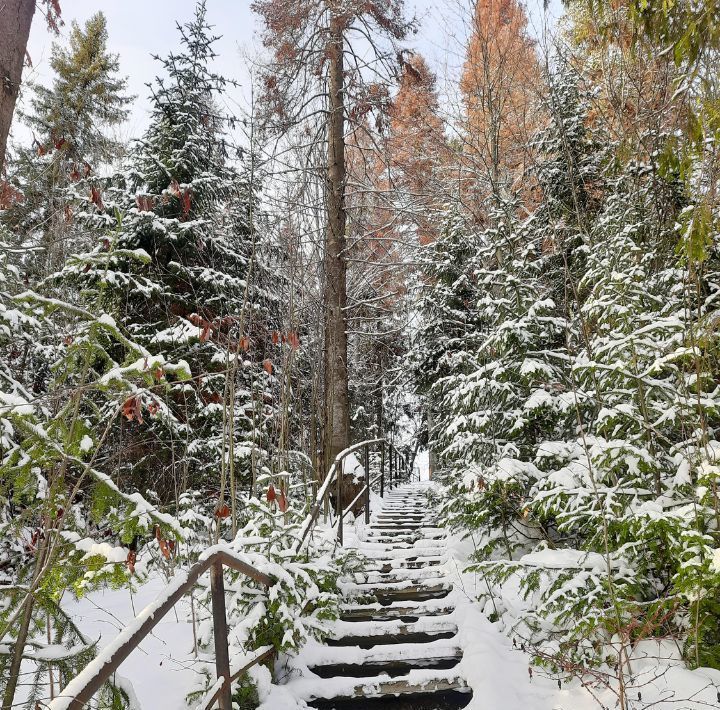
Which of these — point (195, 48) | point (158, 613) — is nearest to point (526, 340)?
point (158, 613)

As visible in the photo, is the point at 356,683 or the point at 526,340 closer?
the point at 356,683

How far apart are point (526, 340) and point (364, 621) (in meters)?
3.15

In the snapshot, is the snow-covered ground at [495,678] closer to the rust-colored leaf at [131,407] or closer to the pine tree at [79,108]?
the rust-colored leaf at [131,407]

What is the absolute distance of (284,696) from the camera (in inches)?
113

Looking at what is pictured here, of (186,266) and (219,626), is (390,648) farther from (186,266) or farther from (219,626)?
(186,266)

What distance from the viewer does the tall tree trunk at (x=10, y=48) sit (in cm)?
248

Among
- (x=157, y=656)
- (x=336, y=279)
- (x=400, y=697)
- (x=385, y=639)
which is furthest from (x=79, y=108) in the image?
(x=400, y=697)

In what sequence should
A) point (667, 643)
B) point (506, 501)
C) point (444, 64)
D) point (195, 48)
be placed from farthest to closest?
1. point (444, 64)
2. point (195, 48)
3. point (506, 501)
4. point (667, 643)

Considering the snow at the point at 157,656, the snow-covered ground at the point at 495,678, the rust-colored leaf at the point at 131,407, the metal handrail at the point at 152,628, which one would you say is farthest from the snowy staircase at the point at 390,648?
the rust-colored leaf at the point at 131,407

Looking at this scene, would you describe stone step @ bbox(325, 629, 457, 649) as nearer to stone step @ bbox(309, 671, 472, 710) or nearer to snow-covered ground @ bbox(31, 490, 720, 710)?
snow-covered ground @ bbox(31, 490, 720, 710)

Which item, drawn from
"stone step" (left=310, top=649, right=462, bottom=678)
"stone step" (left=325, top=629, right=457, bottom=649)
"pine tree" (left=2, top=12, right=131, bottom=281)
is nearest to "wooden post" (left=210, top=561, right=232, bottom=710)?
"stone step" (left=310, top=649, right=462, bottom=678)

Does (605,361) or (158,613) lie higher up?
(605,361)

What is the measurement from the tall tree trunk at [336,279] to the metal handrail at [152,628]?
14.3 feet

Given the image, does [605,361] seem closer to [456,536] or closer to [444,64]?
[456,536]
